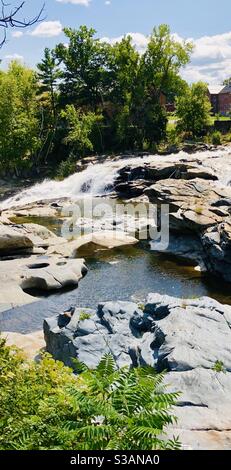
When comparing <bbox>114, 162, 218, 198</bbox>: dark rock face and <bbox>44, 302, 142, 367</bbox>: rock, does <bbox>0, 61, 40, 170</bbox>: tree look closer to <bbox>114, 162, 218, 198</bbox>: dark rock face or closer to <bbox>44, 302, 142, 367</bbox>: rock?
<bbox>114, 162, 218, 198</bbox>: dark rock face

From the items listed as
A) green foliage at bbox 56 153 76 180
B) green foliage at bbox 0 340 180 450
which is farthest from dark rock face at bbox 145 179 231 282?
green foliage at bbox 56 153 76 180

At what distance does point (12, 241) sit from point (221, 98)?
79566 mm

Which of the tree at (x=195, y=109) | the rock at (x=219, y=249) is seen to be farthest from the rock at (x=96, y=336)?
the tree at (x=195, y=109)

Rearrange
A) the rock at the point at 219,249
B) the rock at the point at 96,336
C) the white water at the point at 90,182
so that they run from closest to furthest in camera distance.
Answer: the rock at the point at 96,336
the rock at the point at 219,249
the white water at the point at 90,182

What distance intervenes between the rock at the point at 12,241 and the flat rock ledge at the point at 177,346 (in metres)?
10.4

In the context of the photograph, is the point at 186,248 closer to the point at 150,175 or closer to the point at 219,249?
the point at 219,249

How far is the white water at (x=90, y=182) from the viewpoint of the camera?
127 ft

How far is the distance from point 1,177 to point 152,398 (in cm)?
4291

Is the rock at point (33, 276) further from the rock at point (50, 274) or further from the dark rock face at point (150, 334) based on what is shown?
the dark rock face at point (150, 334)

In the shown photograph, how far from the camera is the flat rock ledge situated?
7266 mm

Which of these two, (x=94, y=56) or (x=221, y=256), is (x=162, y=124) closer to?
(x=94, y=56)

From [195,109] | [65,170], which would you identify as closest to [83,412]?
[65,170]
